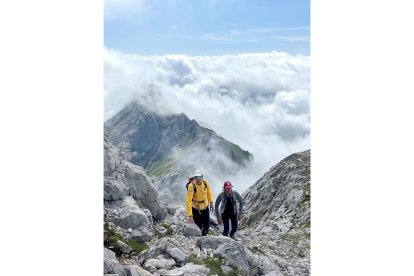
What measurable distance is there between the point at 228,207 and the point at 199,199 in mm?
1116

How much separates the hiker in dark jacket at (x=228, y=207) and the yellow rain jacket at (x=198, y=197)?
378 millimetres

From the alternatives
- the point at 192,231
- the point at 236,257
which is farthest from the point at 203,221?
the point at 236,257

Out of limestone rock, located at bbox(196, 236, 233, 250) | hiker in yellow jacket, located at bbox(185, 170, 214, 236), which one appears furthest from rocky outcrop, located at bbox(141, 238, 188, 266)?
hiker in yellow jacket, located at bbox(185, 170, 214, 236)

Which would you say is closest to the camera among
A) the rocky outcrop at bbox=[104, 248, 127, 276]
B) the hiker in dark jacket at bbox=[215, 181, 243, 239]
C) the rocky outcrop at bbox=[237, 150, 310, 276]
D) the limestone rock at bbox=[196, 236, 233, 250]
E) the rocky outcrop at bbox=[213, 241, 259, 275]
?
the rocky outcrop at bbox=[104, 248, 127, 276]

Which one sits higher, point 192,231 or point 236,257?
point 192,231

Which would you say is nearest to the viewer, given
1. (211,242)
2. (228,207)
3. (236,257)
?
(236,257)

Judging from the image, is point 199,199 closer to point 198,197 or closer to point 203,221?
point 198,197

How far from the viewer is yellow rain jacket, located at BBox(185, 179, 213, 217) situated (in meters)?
13.4

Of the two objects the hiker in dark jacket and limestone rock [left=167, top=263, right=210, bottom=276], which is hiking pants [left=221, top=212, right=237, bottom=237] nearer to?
the hiker in dark jacket

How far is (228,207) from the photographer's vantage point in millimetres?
14266
